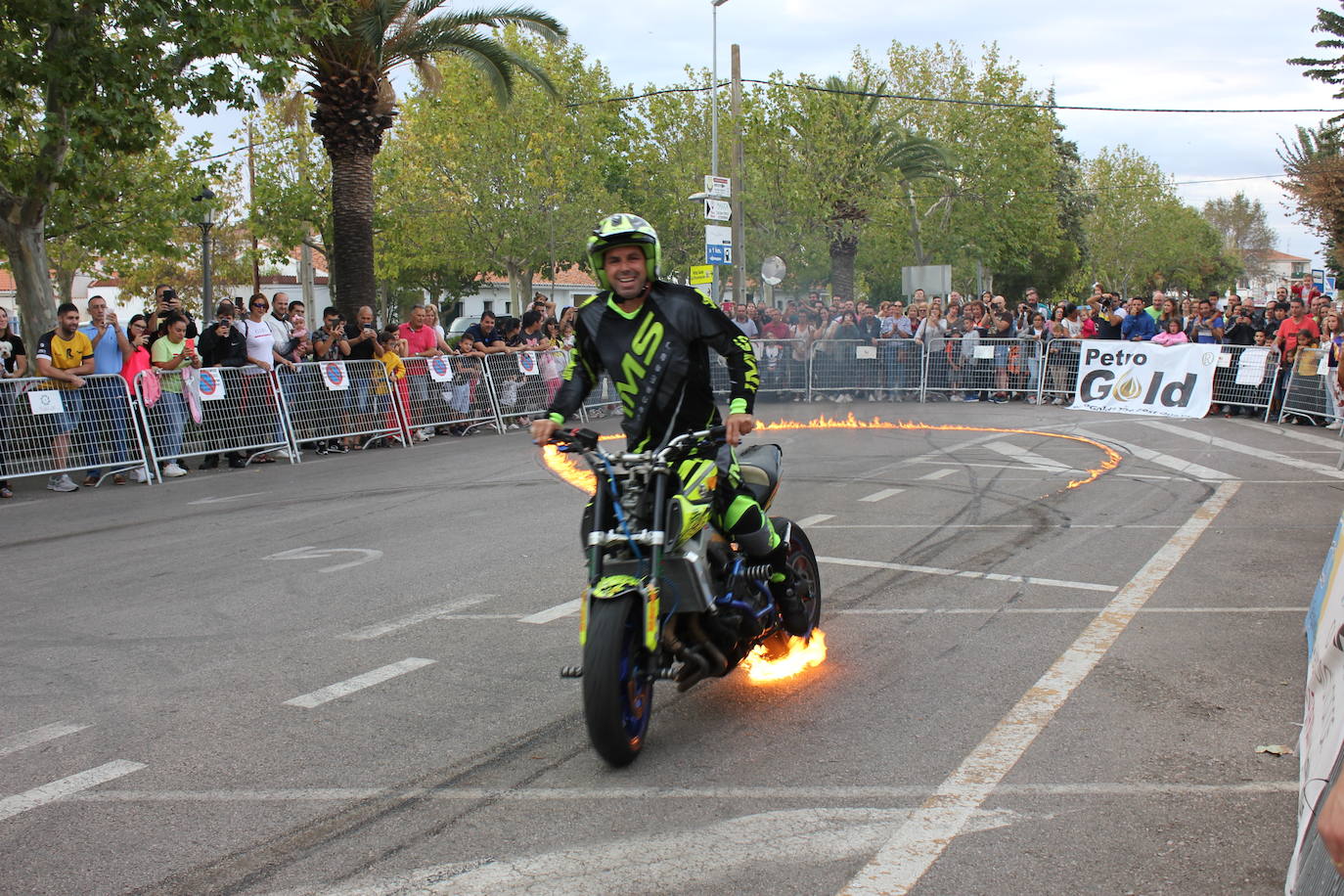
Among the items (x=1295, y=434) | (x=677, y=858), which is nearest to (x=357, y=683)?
(x=677, y=858)

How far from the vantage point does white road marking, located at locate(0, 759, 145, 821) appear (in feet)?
13.3

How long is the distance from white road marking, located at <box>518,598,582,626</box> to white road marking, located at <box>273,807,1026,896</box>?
269 centimetres

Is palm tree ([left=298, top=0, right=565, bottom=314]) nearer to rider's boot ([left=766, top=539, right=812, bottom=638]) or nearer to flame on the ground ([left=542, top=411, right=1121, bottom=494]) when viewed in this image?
flame on the ground ([left=542, top=411, right=1121, bottom=494])

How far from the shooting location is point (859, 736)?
4.54 m

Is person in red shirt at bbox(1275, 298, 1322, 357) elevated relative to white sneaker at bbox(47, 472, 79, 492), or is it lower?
elevated

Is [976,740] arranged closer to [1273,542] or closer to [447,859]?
[447,859]

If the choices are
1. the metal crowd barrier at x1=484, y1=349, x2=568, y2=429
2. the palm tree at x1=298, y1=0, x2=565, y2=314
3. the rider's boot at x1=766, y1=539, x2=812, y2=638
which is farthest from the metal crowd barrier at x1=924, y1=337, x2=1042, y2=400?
the rider's boot at x1=766, y1=539, x2=812, y2=638

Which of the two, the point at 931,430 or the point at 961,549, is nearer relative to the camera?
the point at 961,549

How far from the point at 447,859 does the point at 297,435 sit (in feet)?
39.1

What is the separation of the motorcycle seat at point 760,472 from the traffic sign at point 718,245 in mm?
20119

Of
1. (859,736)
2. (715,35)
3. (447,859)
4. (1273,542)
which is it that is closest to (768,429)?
(1273,542)

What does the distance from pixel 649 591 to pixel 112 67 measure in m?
12.8

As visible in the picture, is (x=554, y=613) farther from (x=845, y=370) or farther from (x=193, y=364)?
(x=845, y=370)

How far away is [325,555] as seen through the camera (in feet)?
27.6
